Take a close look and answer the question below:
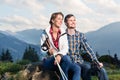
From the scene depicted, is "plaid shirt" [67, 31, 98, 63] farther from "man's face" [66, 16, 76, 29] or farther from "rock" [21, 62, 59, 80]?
"rock" [21, 62, 59, 80]

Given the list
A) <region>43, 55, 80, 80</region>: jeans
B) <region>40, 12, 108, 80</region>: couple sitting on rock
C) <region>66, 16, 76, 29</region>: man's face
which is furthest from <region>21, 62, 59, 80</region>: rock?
<region>66, 16, 76, 29</region>: man's face

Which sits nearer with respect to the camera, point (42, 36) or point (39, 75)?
point (42, 36)

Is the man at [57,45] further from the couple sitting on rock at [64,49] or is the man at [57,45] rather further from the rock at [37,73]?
the rock at [37,73]

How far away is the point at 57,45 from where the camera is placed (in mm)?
9766

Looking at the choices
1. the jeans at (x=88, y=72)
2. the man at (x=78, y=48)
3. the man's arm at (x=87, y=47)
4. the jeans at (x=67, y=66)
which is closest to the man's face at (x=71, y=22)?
the man at (x=78, y=48)

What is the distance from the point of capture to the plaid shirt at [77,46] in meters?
10.1

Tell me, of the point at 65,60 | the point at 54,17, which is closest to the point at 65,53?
the point at 65,60

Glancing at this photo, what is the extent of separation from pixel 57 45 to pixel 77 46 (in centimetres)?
66

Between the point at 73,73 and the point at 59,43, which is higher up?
the point at 59,43

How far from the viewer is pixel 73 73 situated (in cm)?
989

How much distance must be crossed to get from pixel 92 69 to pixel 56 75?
99 cm

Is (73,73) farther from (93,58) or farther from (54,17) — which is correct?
(54,17)

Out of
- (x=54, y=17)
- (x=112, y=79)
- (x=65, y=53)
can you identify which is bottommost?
(x=112, y=79)

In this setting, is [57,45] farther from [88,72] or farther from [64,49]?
[88,72]
